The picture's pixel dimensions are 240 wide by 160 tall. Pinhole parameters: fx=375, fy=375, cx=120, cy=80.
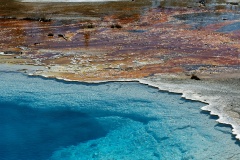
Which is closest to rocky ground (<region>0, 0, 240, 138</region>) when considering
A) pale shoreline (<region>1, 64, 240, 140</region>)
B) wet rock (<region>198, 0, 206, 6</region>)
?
pale shoreline (<region>1, 64, 240, 140</region>)

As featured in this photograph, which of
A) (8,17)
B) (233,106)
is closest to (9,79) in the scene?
(233,106)

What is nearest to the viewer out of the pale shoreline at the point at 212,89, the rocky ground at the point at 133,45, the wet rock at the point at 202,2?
the pale shoreline at the point at 212,89

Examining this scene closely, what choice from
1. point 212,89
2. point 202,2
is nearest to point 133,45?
point 212,89

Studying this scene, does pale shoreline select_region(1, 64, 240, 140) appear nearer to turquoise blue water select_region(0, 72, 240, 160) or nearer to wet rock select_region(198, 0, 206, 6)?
turquoise blue water select_region(0, 72, 240, 160)

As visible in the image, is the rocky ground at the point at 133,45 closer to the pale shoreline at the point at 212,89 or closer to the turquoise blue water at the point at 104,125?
the pale shoreline at the point at 212,89

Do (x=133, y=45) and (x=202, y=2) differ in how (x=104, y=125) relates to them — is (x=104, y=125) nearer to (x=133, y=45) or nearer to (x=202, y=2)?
(x=133, y=45)

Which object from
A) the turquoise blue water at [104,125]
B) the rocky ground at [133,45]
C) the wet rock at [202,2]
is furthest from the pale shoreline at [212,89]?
the wet rock at [202,2]
